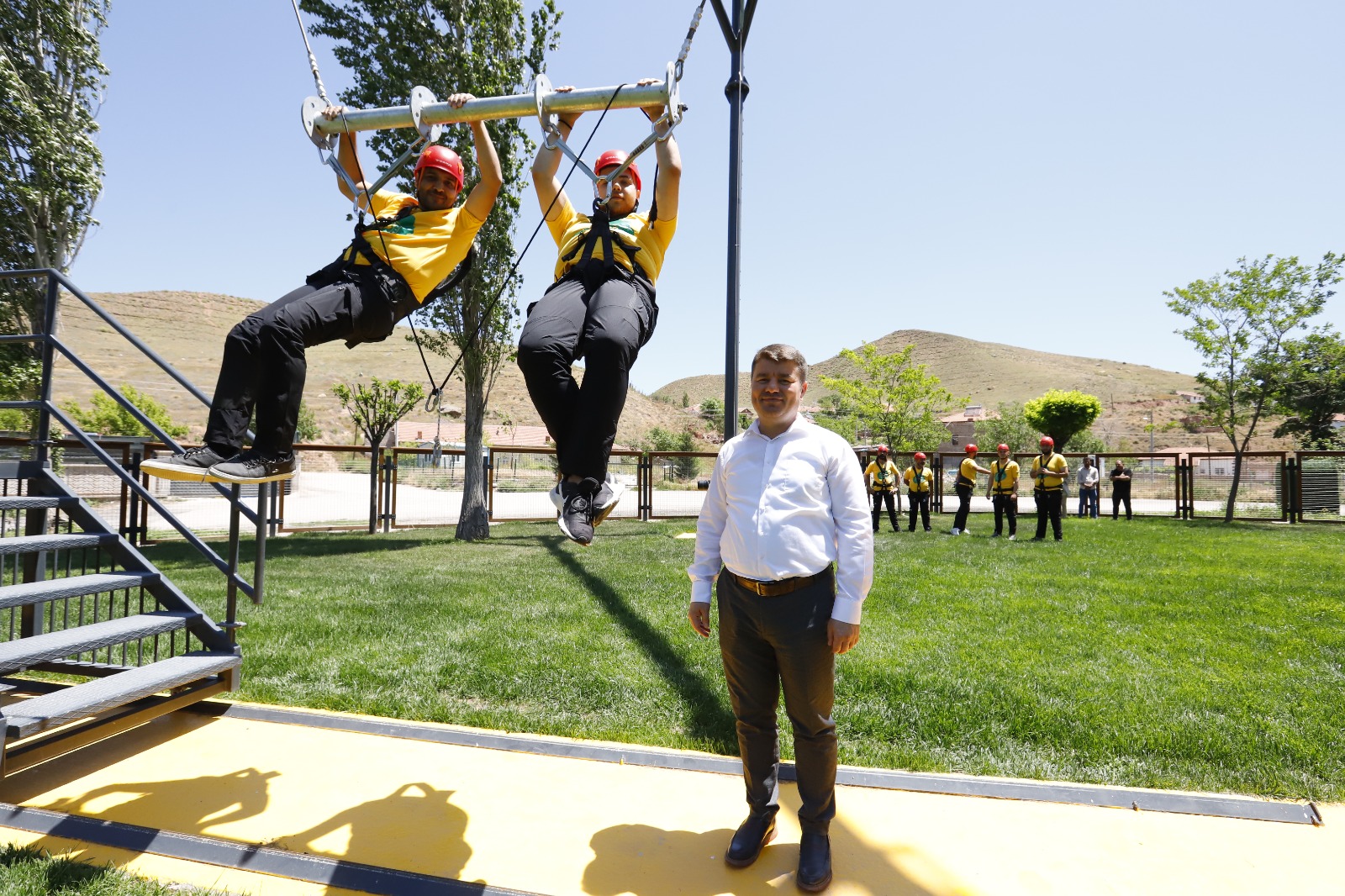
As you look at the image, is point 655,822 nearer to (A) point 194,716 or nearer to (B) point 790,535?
(B) point 790,535

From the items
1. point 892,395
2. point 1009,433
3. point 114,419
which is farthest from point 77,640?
point 1009,433

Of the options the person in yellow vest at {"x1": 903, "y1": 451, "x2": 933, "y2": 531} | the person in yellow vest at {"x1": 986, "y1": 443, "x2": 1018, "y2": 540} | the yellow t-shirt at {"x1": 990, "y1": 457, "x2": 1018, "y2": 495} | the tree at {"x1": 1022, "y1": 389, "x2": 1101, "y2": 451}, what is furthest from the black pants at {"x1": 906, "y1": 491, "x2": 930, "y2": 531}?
the tree at {"x1": 1022, "y1": 389, "x2": 1101, "y2": 451}

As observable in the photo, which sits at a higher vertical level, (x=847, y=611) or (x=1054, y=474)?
(x=1054, y=474)

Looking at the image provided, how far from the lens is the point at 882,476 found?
17.0m

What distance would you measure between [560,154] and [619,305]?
1.01 m

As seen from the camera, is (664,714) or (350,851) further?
(664,714)

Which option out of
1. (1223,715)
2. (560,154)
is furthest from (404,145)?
(1223,715)

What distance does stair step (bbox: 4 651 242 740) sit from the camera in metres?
2.97

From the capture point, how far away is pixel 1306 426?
27781mm

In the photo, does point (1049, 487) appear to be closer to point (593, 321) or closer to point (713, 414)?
point (593, 321)

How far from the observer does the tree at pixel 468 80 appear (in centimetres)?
1356

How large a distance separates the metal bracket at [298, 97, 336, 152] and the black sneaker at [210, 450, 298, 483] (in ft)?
5.34

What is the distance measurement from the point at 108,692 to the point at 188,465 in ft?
4.01

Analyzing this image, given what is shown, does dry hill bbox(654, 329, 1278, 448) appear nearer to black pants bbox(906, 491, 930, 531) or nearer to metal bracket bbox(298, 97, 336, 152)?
black pants bbox(906, 491, 930, 531)
